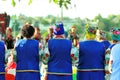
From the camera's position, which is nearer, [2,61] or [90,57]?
[2,61]

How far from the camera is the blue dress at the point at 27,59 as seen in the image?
29.8 feet

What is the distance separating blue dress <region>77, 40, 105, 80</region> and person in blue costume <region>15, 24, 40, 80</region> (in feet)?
2.80

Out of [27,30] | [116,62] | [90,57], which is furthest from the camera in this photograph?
[90,57]

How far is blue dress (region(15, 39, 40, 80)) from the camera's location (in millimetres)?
9094

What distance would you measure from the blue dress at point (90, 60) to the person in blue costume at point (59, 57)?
279 millimetres

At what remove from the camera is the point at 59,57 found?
29.8ft

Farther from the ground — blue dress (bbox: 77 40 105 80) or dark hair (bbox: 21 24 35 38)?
dark hair (bbox: 21 24 35 38)

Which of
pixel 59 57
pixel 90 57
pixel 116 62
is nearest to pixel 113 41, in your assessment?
pixel 90 57

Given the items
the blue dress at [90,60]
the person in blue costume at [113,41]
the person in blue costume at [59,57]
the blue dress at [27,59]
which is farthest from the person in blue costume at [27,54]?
the person in blue costume at [113,41]

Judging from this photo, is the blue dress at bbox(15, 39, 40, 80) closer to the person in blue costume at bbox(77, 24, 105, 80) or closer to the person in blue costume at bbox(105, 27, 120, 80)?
the person in blue costume at bbox(77, 24, 105, 80)

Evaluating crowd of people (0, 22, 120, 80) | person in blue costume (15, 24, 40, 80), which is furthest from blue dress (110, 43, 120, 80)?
person in blue costume (15, 24, 40, 80)

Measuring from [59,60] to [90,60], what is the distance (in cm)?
64

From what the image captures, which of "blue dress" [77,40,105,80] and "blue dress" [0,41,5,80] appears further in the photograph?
"blue dress" [77,40,105,80]

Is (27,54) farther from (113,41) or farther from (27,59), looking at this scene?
(113,41)
